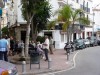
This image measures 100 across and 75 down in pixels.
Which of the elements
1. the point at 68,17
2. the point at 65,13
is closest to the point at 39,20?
the point at 65,13

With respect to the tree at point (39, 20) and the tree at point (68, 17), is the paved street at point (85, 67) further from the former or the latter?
the tree at point (68, 17)

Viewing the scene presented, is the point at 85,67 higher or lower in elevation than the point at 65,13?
lower

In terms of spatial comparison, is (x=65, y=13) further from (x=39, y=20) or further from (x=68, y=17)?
(x=39, y=20)

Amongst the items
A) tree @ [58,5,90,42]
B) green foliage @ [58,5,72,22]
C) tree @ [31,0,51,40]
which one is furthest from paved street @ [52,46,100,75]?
tree @ [58,5,90,42]

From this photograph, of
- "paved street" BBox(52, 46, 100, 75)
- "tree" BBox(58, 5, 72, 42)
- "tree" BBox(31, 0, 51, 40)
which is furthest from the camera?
"tree" BBox(58, 5, 72, 42)

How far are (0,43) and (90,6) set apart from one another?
64.4 m

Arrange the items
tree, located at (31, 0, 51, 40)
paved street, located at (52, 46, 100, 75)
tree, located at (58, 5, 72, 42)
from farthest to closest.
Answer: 1. tree, located at (58, 5, 72, 42)
2. tree, located at (31, 0, 51, 40)
3. paved street, located at (52, 46, 100, 75)

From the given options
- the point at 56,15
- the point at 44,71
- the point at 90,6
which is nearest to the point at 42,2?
the point at 44,71

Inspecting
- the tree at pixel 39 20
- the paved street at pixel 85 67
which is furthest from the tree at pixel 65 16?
the paved street at pixel 85 67

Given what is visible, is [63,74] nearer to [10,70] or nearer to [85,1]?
[10,70]

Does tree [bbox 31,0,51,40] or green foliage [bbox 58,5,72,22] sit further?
green foliage [bbox 58,5,72,22]

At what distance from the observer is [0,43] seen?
66.3ft

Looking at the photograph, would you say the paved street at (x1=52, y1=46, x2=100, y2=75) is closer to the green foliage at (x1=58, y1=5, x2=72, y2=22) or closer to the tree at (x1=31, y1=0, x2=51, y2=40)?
the tree at (x1=31, y1=0, x2=51, y2=40)

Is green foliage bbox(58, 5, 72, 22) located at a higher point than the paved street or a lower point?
higher
